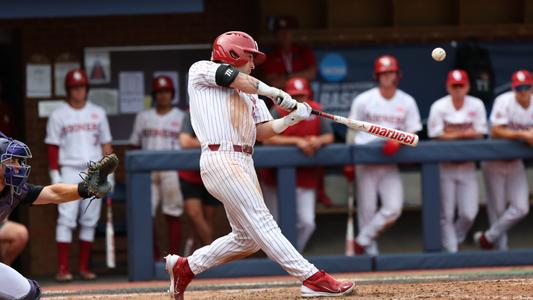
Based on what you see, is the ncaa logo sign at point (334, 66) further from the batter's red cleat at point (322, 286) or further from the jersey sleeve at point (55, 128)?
the batter's red cleat at point (322, 286)

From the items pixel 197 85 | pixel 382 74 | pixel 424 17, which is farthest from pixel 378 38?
pixel 197 85

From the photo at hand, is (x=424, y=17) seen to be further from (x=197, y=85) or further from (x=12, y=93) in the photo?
(x=197, y=85)

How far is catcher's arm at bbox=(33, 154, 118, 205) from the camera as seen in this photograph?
643 centimetres

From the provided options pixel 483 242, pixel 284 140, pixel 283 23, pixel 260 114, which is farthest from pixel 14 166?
pixel 483 242

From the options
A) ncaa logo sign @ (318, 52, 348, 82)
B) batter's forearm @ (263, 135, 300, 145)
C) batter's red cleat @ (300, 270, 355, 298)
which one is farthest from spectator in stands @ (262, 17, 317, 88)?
batter's red cleat @ (300, 270, 355, 298)

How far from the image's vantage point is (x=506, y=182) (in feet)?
32.8

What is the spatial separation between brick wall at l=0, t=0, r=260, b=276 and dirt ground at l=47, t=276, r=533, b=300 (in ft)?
9.88

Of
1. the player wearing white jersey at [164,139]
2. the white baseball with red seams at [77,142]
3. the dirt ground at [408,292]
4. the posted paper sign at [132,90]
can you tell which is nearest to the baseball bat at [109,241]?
the white baseball with red seams at [77,142]

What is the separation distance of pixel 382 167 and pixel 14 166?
13.2 ft

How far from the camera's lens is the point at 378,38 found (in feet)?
36.2

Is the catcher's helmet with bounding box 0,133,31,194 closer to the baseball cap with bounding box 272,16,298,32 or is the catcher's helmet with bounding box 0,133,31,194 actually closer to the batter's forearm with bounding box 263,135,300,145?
the batter's forearm with bounding box 263,135,300,145

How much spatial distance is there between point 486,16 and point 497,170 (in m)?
1.86

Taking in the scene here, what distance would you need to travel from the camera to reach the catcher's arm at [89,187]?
6.43m

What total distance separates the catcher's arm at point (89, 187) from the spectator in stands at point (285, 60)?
4.23 meters
